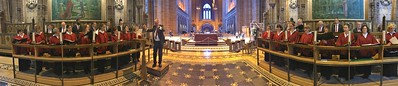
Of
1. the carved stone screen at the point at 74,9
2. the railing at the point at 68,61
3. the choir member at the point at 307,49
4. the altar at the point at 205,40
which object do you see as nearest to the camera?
the railing at the point at 68,61

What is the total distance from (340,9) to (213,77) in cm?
947

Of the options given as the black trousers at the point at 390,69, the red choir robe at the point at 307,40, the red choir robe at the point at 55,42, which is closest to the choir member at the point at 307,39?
the red choir robe at the point at 307,40

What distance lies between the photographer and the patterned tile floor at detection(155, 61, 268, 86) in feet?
20.5

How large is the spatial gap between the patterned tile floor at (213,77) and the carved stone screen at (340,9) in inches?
286

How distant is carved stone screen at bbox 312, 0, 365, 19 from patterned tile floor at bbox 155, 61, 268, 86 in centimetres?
728

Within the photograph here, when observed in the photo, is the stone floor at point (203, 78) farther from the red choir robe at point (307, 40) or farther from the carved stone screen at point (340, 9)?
the carved stone screen at point (340, 9)

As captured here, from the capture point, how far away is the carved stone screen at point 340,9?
12828 mm

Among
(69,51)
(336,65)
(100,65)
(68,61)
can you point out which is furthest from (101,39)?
(336,65)

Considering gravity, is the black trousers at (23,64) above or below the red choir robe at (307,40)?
below

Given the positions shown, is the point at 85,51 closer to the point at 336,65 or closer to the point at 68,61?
the point at 68,61

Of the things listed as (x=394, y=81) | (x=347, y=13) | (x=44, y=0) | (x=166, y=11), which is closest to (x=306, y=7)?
(x=347, y=13)

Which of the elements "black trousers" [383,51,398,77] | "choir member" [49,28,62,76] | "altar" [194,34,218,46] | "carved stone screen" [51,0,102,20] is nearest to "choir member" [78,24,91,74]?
"choir member" [49,28,62,76]

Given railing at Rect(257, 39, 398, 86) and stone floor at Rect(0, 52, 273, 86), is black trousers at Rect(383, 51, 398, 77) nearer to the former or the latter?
railing at Rect(257, 39, 398, 86)

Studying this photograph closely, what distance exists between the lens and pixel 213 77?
23.1ft
